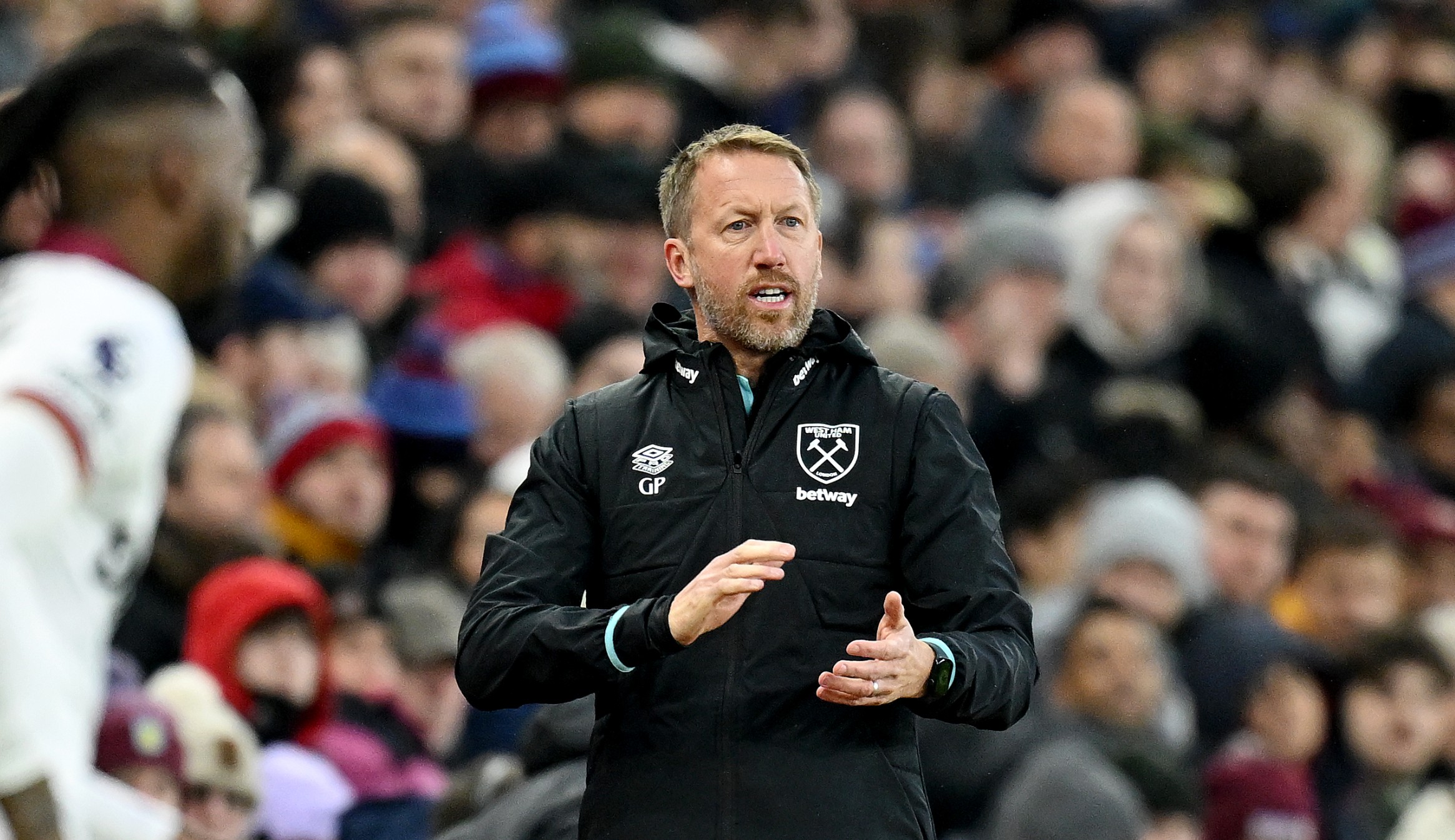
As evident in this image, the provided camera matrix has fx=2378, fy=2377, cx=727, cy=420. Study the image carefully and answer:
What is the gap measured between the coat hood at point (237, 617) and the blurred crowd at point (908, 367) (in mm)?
13

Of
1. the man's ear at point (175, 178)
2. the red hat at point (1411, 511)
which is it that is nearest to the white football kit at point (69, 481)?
the man's ear at point (175, 178)

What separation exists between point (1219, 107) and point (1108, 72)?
69 centimetres

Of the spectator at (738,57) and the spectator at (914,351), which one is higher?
the spectator at (738,57)

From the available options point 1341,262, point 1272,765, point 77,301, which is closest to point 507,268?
point 1272,765

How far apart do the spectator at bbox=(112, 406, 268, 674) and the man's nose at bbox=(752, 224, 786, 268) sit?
368cm

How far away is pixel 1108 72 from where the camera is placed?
46.5 ft

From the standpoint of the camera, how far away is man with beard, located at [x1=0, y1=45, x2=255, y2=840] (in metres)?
4.36

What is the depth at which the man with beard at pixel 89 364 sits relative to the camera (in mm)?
4363

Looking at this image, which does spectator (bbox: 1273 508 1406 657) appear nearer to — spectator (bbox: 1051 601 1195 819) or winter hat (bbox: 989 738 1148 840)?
spectator (bbox: 1051 601 1195 819)

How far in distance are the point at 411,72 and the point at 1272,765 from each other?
478 cm

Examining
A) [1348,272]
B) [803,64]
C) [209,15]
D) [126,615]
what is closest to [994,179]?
[803,64]

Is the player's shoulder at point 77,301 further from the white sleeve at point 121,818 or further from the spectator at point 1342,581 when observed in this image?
the spectator at point 1342,581

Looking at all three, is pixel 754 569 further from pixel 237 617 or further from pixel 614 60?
pixel 614 60

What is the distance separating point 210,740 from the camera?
21.2 feet
